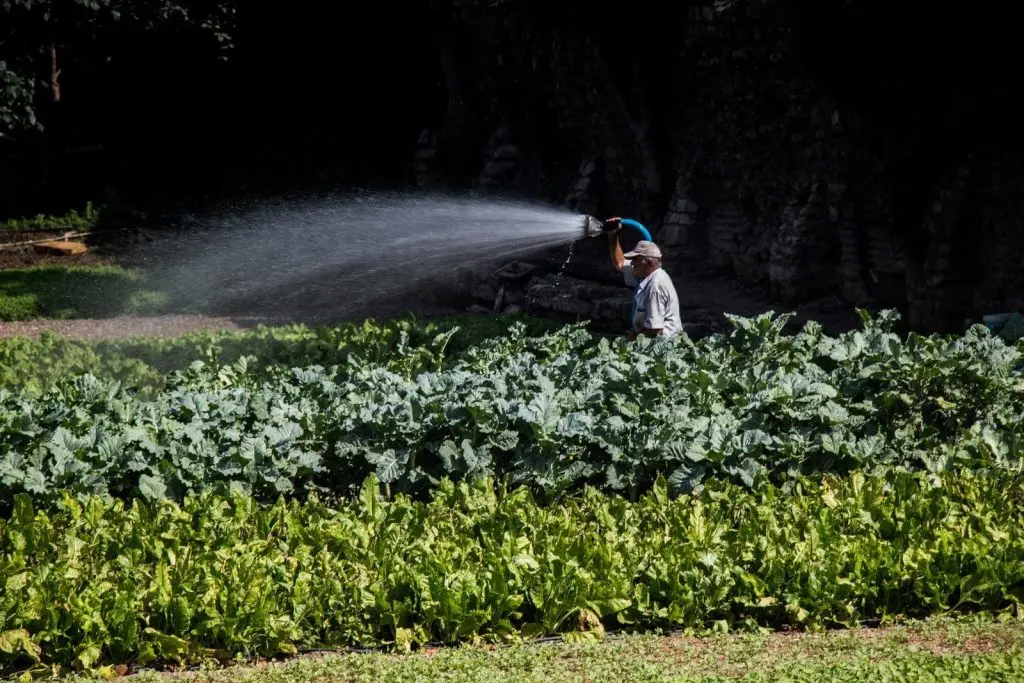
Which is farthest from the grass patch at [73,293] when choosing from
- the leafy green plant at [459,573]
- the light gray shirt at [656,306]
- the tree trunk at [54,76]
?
the leafy green plant at [459,573]

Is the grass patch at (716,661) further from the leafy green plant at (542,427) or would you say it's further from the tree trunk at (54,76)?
the tree trunk at (54,76)

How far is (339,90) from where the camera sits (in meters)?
28.4

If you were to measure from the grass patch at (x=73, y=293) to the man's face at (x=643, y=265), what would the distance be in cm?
1241

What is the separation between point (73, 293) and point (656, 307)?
44.5 ft

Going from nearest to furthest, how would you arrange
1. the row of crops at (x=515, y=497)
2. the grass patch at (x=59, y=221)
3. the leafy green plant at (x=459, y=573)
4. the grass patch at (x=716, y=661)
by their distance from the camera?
the grass patch at (x=716, y=661) → the leafy green plant at (x=459, y=573) → the row of crops at (x=515, y=497) → the grass patch at (x=59, y=221)

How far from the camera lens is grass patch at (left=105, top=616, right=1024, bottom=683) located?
4.46 meters

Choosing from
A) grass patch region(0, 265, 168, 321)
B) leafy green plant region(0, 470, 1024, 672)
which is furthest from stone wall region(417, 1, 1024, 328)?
leafy green plant region(0, 470, 1024, 672)

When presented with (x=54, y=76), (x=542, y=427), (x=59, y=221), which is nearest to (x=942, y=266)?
(x=542, y=427)

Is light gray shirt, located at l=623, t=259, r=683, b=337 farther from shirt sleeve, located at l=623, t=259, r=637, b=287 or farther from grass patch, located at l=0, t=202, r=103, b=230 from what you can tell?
grass patch, located at l=0, t=202, r=103, b=230

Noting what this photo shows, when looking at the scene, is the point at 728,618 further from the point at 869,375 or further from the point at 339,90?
the point at 339,90

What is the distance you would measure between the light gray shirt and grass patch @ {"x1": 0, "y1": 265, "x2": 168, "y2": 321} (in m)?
12.3

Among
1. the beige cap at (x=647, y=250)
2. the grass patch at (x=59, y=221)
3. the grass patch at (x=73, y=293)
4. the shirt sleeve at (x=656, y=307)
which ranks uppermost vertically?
the beige cap at (x=647, y=250)

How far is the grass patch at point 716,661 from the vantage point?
446 centimetres

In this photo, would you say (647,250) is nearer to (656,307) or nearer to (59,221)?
(656,307)
